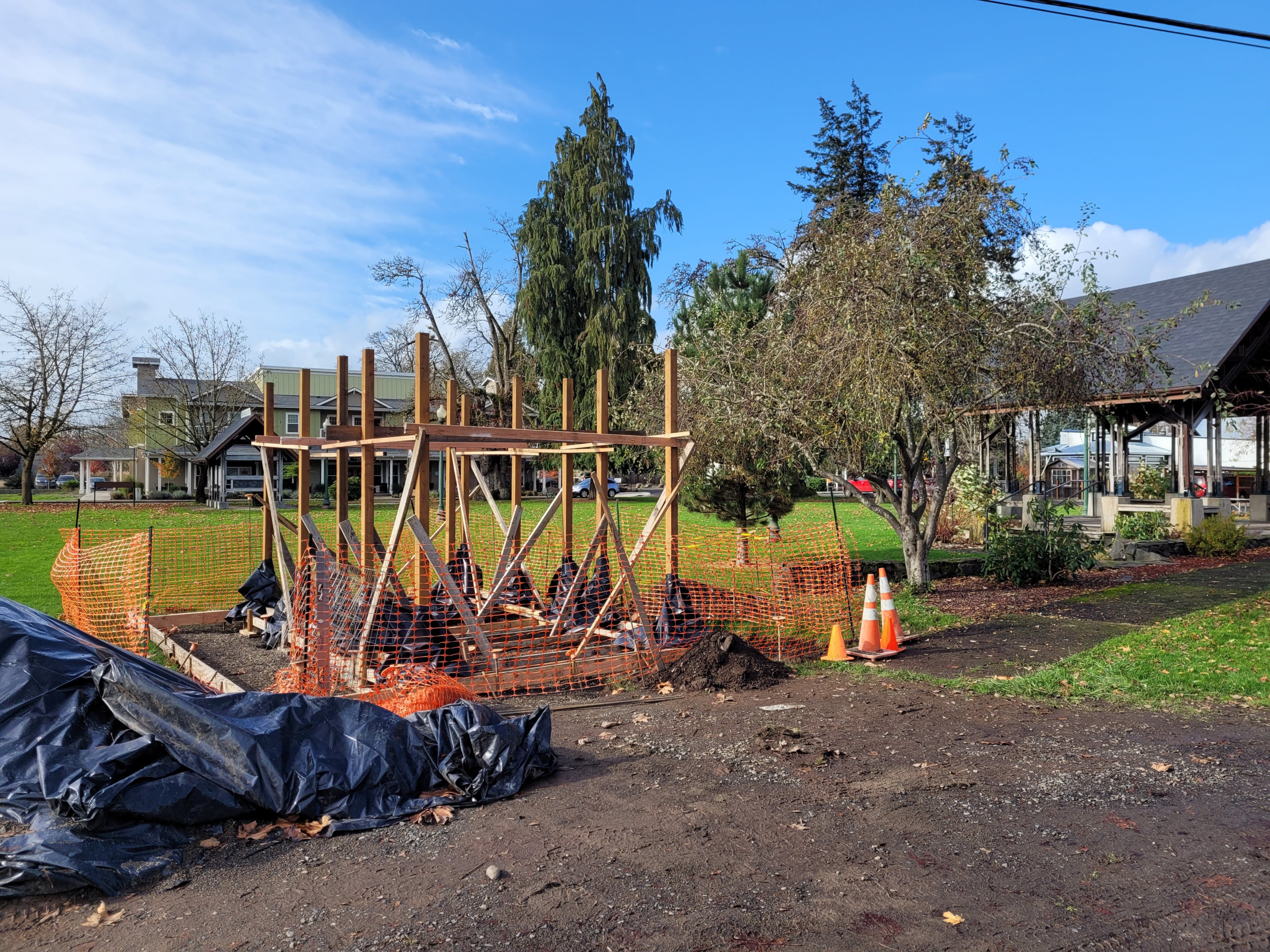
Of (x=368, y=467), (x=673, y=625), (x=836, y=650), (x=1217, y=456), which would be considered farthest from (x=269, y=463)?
(x=1217, y=456)

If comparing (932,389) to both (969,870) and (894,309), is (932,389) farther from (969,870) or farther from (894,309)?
(969,870)

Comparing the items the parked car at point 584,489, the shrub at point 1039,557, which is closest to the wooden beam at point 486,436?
the shrub at point 1039,557

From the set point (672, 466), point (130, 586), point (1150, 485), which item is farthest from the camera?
point (1150, 485)

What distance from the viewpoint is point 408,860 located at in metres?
4.07

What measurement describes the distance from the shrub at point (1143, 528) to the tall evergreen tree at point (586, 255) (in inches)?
734

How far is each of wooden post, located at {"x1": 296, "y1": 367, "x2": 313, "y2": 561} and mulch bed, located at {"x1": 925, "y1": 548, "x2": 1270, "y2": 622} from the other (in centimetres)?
769

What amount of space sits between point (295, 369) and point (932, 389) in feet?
199

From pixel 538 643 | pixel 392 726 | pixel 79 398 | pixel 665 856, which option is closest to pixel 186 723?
pixel 392 726

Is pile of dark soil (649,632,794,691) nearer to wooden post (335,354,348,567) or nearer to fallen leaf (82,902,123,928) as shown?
wooden post (335,354,348,567)

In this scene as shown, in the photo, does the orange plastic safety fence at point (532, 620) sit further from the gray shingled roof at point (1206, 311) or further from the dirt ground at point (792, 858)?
the gray shingled roof at point (1206, 311)

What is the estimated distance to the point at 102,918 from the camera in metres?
3.52

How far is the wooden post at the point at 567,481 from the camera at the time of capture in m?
9.70

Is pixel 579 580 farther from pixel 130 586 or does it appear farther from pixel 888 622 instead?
pixel 130 586

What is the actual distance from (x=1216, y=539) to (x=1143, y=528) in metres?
1.61
